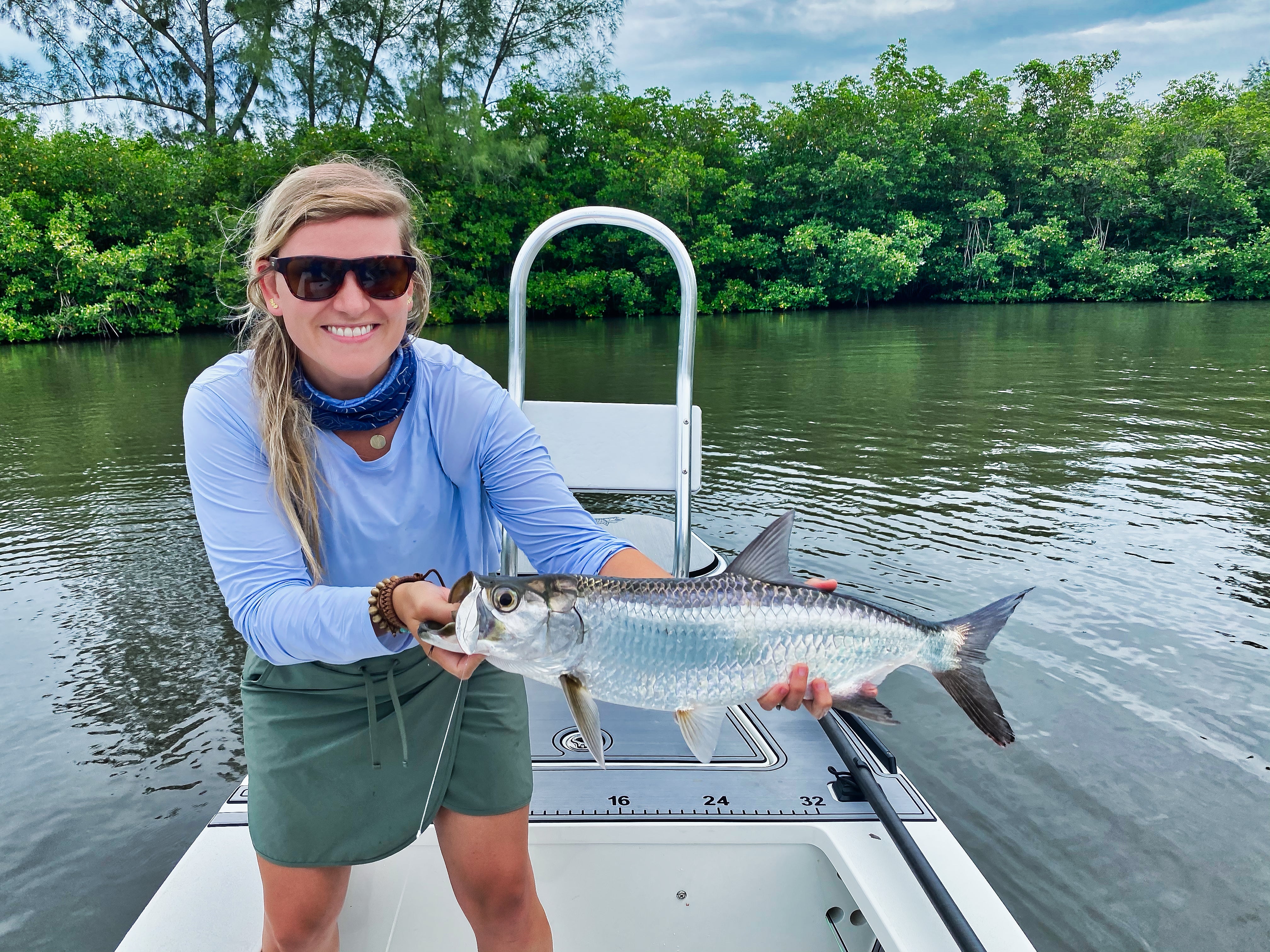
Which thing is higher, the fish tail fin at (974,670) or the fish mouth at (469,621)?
the fish mouth at (469,621)

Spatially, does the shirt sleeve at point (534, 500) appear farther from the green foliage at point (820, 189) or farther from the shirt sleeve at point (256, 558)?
the green foliage at point (820, 189)

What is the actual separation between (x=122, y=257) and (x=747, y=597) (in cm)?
3176

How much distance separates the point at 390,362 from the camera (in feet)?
6.74

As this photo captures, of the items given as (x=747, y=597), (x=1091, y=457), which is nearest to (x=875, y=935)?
(x=747, y=597)

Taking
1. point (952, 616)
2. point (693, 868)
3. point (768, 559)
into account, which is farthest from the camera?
point (952, 616)

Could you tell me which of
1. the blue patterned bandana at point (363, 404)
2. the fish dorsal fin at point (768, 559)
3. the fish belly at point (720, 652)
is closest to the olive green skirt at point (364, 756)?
the fish belly at point (720, 652)

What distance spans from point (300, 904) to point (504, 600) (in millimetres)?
918

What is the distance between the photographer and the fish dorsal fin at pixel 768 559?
6.51ft

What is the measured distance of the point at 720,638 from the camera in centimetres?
183

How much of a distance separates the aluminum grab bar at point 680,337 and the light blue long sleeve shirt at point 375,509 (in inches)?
53.6

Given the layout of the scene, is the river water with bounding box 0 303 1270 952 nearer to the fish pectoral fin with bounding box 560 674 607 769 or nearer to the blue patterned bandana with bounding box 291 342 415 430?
the fish pectoral fin with bounding box 560 674 607 769

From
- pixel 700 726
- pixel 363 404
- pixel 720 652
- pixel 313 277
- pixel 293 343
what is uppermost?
pixel 313 277

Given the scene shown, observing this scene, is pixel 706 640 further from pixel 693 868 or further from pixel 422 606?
pixel 693 868

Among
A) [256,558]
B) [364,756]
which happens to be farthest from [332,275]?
[364,756]
